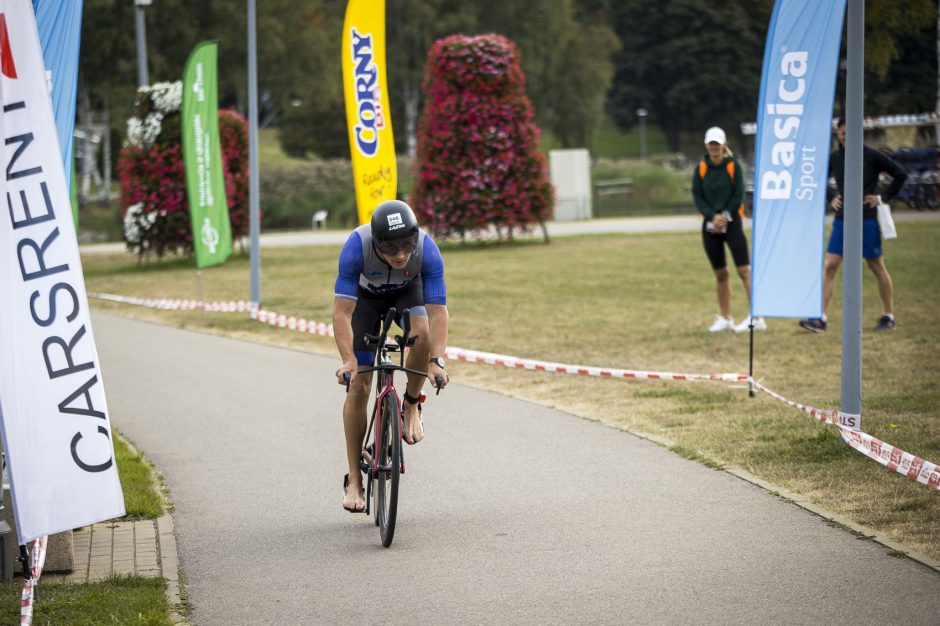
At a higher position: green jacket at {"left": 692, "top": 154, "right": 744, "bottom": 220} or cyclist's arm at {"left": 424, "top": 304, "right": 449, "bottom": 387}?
green jacket at {"left": 692, "top": 154, "right": 744, "bottom": 220}

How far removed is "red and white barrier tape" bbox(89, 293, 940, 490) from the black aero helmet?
3.23 m

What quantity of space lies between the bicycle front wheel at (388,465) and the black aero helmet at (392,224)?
835 millimetres

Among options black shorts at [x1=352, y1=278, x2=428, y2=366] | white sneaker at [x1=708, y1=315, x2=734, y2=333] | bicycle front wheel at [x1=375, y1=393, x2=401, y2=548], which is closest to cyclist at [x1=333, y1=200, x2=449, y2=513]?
black shorts at [x1=352, y1=278, x2=428, y2=366]

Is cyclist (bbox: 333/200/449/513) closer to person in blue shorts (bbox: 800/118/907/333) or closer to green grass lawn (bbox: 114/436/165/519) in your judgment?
green grass lawn (bbox: 114/436/165/519)

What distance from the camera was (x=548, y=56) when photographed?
72.6 metres

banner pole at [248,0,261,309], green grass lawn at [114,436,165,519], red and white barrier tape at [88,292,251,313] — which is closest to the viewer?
green grass lawn at [114,436,165,519]

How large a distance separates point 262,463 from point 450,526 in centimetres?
230

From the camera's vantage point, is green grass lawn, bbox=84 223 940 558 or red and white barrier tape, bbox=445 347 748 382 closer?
green grass lawn, bbox=84 223 940 558

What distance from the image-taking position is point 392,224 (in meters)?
6.20

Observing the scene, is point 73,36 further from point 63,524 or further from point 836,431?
point 836,431

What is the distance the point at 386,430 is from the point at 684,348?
24.2 ft

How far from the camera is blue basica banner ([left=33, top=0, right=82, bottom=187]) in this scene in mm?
7992

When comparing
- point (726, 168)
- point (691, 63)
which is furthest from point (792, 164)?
point (691, 63)

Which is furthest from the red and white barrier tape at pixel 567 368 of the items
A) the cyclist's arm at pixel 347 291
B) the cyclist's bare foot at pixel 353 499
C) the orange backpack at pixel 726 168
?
the cyclist's arm at pixel 347 291
